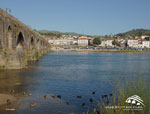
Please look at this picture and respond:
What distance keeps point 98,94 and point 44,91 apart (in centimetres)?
545

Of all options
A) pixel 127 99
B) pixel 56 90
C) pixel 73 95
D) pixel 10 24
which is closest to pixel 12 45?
pixel 10 24

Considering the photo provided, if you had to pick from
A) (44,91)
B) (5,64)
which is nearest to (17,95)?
(44,91)

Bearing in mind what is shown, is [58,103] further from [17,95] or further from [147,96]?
[147,96]

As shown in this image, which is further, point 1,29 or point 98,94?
Result: point 1,29

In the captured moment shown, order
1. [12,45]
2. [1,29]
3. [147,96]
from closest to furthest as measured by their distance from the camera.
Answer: [147,96] < [1,29] < [12,45]

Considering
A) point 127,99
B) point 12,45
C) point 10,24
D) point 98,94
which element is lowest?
point 98,94

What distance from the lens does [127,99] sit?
35.0 ft

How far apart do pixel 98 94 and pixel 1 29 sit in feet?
69.0

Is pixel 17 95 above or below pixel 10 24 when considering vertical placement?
below

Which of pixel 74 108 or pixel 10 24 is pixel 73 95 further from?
pixel 10 24

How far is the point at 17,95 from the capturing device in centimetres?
2194

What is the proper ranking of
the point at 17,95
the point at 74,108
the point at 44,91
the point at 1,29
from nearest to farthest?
the point at 74,108 → the point at 17,95 → the point at 44,91 → the point at 1,29

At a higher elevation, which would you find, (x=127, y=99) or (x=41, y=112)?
(x=127, y=99)

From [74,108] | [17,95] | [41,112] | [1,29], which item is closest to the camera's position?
[41,112]
